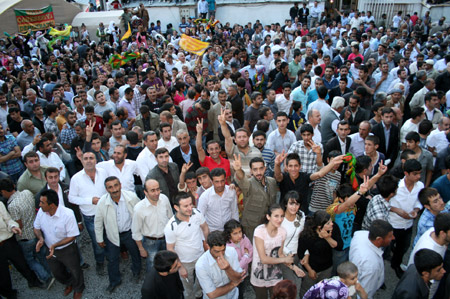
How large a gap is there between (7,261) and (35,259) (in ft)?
1.16

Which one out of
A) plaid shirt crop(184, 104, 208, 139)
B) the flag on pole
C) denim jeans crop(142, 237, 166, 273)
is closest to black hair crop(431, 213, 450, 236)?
denim jeans crop(142, 237, 166, 273)

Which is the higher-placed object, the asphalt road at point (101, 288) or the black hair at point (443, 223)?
the black hair at point (443, 223)

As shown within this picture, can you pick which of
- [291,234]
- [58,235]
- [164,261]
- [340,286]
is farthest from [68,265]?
[340,286]

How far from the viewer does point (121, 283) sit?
15.3 ft

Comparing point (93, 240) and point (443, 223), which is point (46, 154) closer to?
point (93, 240)

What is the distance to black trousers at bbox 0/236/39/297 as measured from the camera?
166 inches

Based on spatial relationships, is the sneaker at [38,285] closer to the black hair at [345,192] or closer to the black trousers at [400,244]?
the black hair at [345,192]

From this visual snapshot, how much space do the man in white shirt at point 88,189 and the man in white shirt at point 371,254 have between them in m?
3.27

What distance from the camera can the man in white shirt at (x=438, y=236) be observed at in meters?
3.33

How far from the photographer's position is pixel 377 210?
3.99m

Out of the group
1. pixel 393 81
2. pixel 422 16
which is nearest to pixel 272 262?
pixel 393 81

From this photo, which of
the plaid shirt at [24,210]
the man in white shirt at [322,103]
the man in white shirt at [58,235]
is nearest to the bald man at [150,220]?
the man in white shirt at [58,235]

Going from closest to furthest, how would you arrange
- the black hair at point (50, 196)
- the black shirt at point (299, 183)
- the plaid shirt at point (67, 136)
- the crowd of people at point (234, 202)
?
1. the crowd of people at point (234, 202)
2. the black hair at point (50, 196)
3. the black shirt at point (299, 183)
4. the plaid shirt at point (67, 136)

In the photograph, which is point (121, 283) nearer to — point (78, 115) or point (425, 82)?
point (78, 115)
